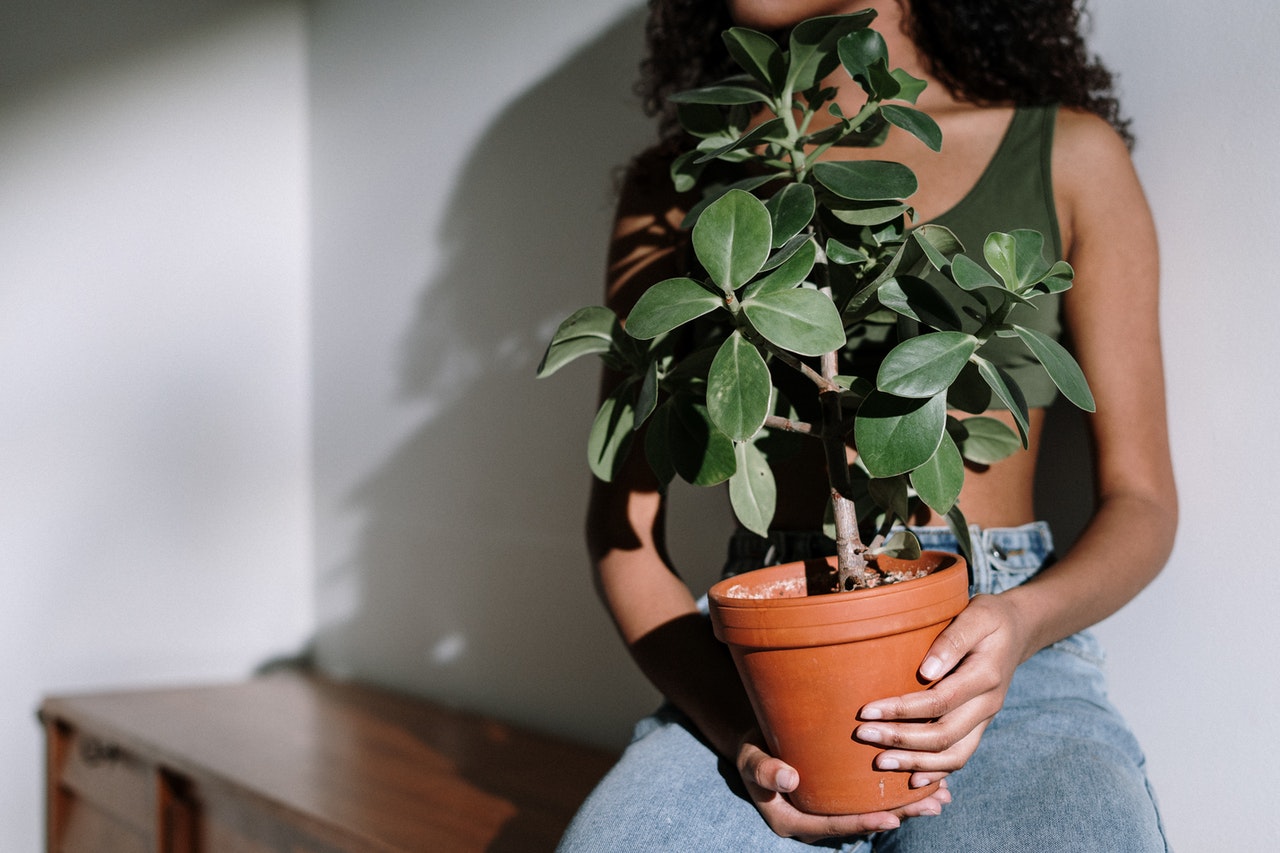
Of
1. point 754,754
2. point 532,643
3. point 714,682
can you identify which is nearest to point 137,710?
point 532,643

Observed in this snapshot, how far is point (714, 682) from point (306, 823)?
2.39 feet

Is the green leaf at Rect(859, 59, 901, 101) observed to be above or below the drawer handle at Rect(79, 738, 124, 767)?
above

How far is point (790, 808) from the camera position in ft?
2.54

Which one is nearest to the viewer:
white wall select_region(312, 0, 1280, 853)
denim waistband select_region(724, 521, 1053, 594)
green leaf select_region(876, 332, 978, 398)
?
green leaf select_region(876, 332, 978, 398)

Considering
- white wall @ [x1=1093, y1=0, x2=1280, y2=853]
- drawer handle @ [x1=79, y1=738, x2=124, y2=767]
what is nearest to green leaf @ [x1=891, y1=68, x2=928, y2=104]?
white wall @ [x1=1093, y1=0, x2=1280, y2=853]

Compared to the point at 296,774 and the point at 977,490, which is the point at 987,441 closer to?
the point at 977,490

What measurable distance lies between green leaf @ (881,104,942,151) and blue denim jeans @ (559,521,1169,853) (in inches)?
15.4

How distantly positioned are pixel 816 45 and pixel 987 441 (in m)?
0.38

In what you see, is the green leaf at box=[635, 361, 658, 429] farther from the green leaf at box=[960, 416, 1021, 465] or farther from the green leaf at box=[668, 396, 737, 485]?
the green leaf at box=[960, 416, 1021, 465]

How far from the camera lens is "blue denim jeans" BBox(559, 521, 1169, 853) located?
739 mm

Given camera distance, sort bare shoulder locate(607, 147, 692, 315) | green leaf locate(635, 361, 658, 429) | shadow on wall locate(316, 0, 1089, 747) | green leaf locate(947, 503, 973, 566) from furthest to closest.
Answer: shadow on wall locate(316, 0, 1089, 747) → bare shoulder locate(607, 147, 692, 315) → green leaf locate(947, 503, 973, 566) → green leaf locate(635, 361, 658, 429)

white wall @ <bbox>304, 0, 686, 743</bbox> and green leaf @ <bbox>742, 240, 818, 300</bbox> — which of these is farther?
white wall @ <bbox>304, 0, 686, 743</bbox>

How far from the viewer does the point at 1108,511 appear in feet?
3.23

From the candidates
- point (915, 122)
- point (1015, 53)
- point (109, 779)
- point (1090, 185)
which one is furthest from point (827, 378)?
point (109, 779)
